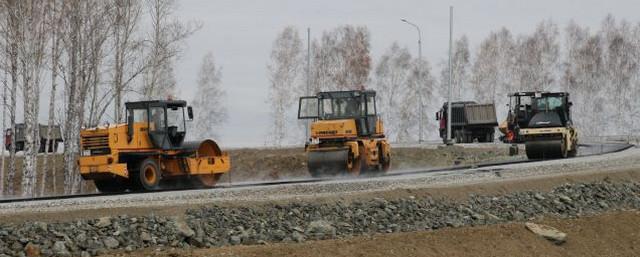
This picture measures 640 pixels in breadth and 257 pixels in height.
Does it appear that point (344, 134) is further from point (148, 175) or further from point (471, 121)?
point (471, 121)

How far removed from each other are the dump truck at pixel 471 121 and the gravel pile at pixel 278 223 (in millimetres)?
32949

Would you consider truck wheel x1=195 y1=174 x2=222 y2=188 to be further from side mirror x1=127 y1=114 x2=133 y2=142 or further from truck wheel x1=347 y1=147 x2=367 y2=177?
truck wheel x1=347 y1=147 x2=367 y2=177

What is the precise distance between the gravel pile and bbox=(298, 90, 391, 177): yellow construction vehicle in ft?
25.6

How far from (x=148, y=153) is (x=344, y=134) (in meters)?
7.58

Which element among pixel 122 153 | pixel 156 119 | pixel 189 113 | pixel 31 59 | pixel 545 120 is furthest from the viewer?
pixel 545 120

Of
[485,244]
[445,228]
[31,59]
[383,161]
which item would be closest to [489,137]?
[383,161]

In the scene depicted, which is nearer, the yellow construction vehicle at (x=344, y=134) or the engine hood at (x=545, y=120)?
the yellow construction vehicle at (x=344, y=134)

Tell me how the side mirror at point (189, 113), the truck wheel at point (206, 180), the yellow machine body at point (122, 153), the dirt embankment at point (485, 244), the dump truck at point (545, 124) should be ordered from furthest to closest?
the dump truck at point (545, 124) → the truck wheel at point (206, 180) → the side mirror at point (189, 113) → the yellow machine body at point (122, 153) → the dirt embankment at point (485, 244)

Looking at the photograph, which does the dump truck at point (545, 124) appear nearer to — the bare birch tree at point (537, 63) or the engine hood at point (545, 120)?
the engine hood at point (545, 120)

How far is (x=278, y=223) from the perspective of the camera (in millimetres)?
18531

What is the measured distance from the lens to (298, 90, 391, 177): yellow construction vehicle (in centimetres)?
3020

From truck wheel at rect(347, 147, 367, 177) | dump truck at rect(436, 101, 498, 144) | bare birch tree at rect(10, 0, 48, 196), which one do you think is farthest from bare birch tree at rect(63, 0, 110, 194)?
dump truck at rect(436, 101, 498, 144)

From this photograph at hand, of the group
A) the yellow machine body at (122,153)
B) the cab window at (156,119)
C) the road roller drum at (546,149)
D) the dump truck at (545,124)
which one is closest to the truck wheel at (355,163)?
the yellow machine body at (122,153)

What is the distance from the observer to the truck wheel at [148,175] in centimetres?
2503
